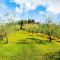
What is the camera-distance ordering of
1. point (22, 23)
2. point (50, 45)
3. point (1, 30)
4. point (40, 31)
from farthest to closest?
point (22, 23)
point (40, 31)
point (1, 30)
point (50, 45)

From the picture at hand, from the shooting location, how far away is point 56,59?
153ft

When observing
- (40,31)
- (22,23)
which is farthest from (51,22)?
(22,23)

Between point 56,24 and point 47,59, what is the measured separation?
4637 centimetres

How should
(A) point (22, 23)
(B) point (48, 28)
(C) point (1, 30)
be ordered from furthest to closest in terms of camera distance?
(A) point (22, 23) → (B) point (48, 28) → (C) point (1, 30)

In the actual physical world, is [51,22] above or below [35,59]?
above

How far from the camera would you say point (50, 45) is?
2982 inches

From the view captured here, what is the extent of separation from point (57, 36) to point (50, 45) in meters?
19.1

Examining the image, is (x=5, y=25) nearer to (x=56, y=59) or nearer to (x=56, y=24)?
(x=56, y=24)

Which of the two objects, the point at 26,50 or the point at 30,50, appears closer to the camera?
the point at 26,50

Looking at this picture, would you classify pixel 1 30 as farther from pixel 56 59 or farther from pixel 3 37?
pixel 56 59

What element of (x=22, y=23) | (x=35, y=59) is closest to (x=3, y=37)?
(x=35, y=59)

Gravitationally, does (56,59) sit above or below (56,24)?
below

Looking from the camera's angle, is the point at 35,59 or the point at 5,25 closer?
the point at 35,59

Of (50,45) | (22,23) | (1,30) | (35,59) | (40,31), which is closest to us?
(35,59)
